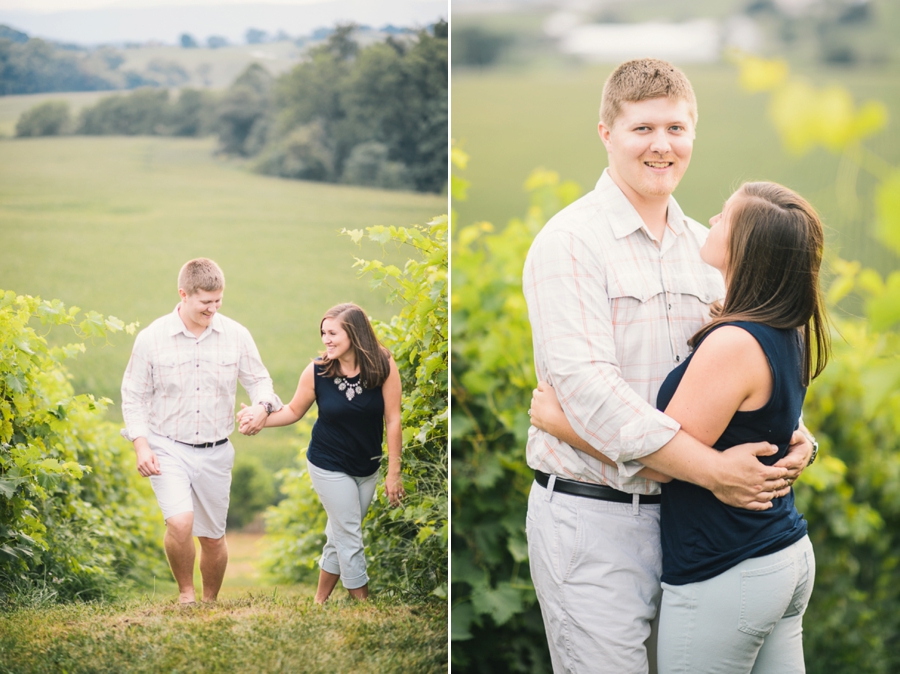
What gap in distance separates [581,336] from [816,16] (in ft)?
6.27

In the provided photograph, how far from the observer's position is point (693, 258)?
1.84m

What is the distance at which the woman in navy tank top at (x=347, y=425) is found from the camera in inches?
86.8

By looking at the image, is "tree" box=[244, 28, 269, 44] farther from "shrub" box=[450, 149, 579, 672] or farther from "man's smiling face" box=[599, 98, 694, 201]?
"man's smiling face" box=[599, 98, 694, 201]

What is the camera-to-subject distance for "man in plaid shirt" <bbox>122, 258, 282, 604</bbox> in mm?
2045

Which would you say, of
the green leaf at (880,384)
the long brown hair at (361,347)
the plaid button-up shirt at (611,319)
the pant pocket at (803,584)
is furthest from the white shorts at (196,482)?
the green leaf at (880,384)

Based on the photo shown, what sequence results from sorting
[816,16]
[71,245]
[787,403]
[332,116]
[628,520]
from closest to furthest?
1. [787,403]
2. [628,520]
3. [71,245]
4. [332,116]
5. [816,16]

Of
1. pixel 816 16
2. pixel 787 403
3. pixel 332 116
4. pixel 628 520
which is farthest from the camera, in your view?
pixel 816 16

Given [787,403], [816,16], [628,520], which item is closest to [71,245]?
[628,520]

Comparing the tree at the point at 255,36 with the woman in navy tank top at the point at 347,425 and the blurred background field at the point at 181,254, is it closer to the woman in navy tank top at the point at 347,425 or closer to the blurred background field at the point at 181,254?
the blurred background field at the point at 181,254

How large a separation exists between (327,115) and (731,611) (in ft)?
5.42

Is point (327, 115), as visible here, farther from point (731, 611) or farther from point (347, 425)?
point (731, 611)

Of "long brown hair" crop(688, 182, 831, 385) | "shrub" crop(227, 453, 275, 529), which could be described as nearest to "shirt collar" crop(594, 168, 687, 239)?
"long brown hair" crop(688, 182, 831, 385)

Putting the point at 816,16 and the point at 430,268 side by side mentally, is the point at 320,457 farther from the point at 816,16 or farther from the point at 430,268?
the point at 816,16

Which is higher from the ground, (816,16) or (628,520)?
(816,16)
